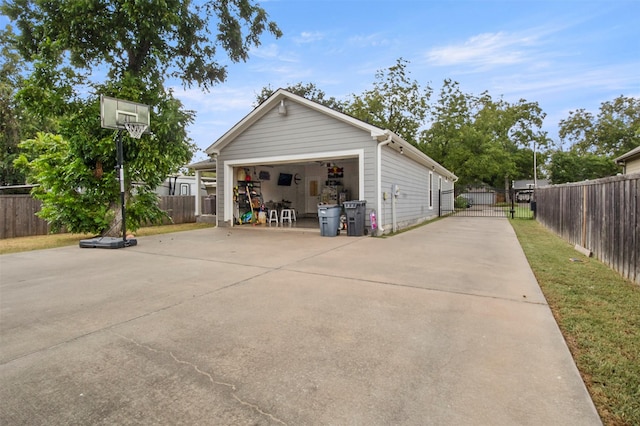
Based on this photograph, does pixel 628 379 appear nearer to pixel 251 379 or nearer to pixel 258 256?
pixel 251 379

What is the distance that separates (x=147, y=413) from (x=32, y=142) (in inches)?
448

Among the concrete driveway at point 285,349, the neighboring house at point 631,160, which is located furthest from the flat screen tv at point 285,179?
the neighboring house at point 631,160

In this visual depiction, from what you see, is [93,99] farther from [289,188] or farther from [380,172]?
[289,188]

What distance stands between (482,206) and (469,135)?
818cm

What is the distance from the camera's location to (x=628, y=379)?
2113 millimetres

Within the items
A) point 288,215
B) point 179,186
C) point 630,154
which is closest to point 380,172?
point 288,215

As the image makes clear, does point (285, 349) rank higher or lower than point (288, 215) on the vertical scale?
lower

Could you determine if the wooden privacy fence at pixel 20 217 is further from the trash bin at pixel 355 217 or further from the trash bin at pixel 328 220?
the trash bin at pixel 355 217

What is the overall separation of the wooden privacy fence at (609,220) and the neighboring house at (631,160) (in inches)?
310

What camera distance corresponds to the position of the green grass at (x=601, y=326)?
6.43 feet

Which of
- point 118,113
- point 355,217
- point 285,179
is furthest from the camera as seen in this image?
point 285,179

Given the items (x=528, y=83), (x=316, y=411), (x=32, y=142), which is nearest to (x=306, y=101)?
(x=32, y=142)

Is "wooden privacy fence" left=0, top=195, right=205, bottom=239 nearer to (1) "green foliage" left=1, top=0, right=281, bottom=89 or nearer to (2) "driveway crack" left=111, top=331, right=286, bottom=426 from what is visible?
(1) "green foliage" left=1, top=0, right=281, bottom=89

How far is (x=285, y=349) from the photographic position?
8.59 ft
